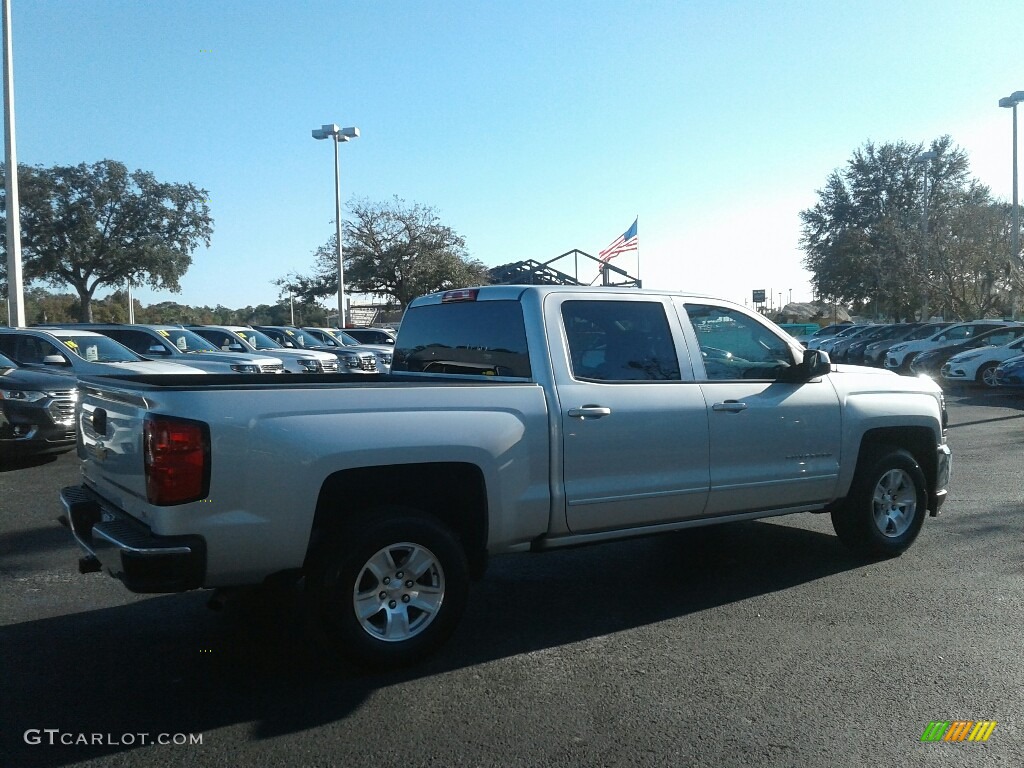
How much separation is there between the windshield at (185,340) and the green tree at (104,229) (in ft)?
78.2

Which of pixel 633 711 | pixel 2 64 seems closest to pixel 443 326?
pixel 633 711

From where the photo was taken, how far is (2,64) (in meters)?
19.0

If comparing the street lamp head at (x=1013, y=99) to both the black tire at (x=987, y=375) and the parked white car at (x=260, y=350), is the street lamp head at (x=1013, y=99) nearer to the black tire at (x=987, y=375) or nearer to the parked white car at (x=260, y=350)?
the black tire at (x=987, y=375)

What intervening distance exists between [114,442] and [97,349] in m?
9.50

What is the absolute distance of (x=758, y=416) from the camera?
18.2ft

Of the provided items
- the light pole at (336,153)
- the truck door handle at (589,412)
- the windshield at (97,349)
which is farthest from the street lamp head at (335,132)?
the truck door handle at (589,412)

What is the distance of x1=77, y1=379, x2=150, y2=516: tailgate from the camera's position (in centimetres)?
392

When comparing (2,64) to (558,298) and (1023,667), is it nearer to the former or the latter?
(558,298)

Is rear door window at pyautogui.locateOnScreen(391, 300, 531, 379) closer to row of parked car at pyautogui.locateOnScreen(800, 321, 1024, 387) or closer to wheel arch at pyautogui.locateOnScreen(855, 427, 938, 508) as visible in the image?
wheel arch at pyautogui.locateOnScreen(855, 427, 938, 508)

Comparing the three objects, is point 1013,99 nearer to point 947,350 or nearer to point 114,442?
point 947,350

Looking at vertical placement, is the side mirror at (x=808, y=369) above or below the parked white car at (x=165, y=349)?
below

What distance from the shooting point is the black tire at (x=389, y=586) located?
13.5 ft

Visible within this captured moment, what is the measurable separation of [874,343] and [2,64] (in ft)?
90.2

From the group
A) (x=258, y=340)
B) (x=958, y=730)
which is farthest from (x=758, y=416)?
(x=258, y=340)
